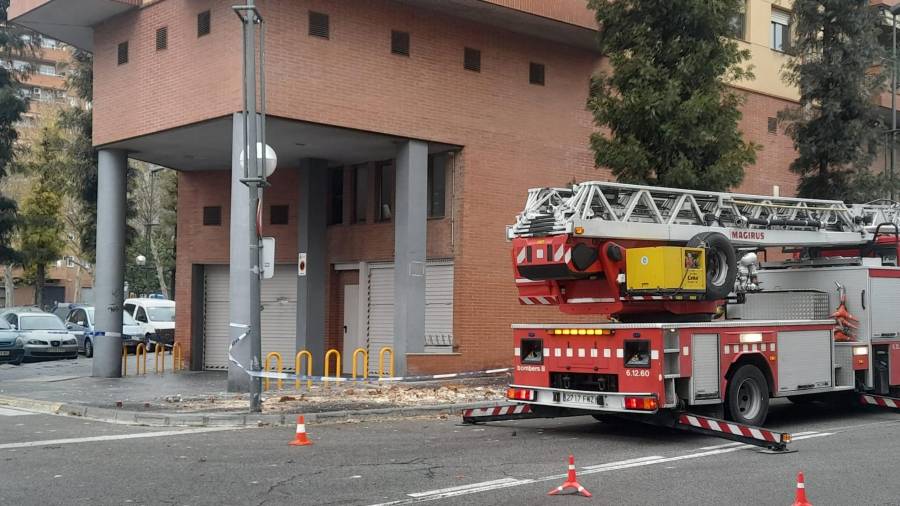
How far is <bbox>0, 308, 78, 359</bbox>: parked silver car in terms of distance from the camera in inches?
1212

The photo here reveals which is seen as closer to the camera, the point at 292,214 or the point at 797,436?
the point at 797,436

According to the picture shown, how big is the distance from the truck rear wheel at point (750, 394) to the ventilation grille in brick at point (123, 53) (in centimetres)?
1537

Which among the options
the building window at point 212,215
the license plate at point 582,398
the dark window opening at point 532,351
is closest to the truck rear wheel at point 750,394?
the license plate at point 582,398

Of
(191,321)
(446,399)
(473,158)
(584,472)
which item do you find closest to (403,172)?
(473,158)

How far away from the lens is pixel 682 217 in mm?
13695

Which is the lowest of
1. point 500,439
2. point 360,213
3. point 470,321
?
point 500,439

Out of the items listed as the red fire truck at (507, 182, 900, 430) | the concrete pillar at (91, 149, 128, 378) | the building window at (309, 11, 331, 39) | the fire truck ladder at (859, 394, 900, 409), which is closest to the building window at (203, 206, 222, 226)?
the concrete pillar at (91, 149, 128, 378)

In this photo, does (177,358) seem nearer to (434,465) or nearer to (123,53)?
(123,53)

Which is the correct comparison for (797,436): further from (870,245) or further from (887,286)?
(870,245)

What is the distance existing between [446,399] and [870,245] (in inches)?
293

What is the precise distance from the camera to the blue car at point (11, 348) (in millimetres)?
28859

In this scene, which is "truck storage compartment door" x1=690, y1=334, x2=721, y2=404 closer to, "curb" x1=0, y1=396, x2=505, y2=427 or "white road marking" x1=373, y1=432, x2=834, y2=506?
"white road marking" x1=373, y1=432, x2=834, y2=506

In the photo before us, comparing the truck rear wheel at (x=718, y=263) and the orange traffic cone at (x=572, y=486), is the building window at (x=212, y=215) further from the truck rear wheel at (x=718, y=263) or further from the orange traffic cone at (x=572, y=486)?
the orange traffic cone at (x=572, y=486)

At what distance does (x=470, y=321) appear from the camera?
2189 centimetres
